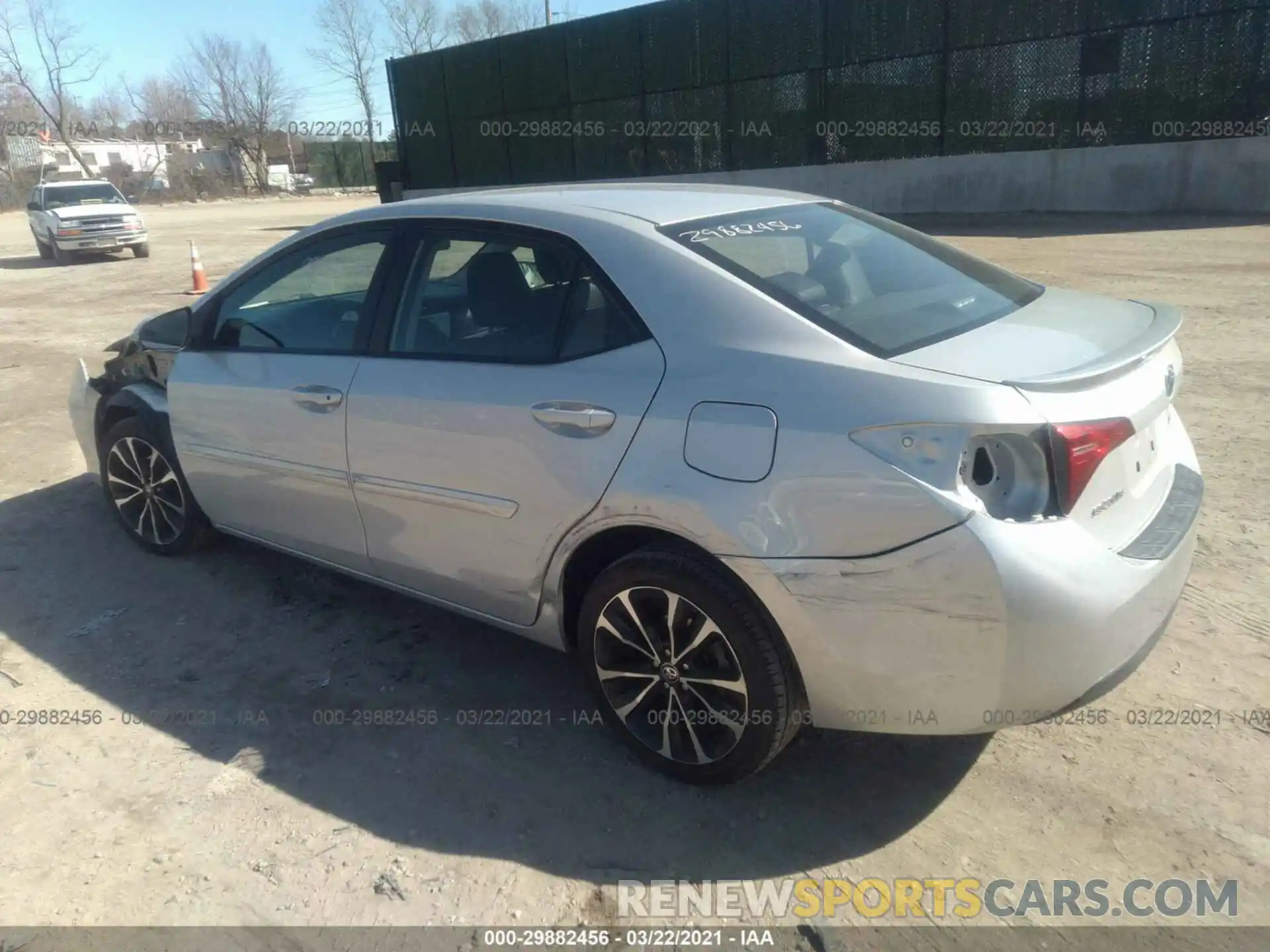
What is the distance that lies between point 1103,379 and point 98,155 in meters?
83.0

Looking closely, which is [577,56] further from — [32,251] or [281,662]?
[281,662]

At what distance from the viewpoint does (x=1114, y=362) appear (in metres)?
2.52

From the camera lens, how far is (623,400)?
2.74 meters

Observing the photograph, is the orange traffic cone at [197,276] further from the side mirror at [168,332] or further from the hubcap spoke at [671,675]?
the hubcap spoke at [671,675]

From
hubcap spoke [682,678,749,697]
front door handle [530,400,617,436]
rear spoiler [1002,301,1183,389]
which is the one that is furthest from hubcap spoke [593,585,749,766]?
rear spoiler [1002,301,1183,389]

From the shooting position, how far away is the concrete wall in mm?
15719

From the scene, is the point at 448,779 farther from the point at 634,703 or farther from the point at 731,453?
the point at 731,453

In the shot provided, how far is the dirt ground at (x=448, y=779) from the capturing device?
8.47 feet

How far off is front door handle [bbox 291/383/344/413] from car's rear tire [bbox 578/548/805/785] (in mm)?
1230

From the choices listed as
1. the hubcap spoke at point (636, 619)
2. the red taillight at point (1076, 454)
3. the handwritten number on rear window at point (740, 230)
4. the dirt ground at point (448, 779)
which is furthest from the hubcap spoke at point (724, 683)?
the handwritten number on rear window at point (740, 230)

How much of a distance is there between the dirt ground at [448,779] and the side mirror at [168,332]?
1067mm

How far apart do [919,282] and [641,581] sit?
4.40 ft

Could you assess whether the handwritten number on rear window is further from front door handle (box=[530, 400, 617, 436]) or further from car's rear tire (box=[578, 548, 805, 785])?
car's rear tire (box=[578, 548, 805, 785])

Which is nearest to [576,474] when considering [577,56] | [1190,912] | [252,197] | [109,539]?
[1190,912]
